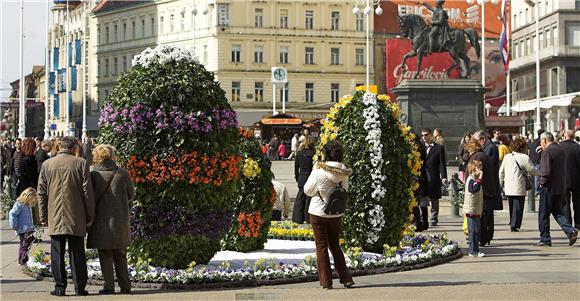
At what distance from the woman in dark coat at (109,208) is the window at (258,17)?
82298mm

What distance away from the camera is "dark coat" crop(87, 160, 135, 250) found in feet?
39.0

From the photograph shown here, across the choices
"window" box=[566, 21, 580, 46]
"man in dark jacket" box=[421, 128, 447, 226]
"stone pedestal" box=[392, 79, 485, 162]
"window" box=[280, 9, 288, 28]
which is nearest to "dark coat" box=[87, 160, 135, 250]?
"man in dark jacket" box=[421, 128, 447, 226]

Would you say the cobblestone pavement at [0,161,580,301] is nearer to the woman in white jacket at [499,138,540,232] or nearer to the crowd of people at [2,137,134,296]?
the crowd of people at [2,137,134,296]

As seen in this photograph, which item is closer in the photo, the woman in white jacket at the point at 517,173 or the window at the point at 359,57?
the woman in white jacket at the point at 517,173

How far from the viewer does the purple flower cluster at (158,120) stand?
42.4 feet

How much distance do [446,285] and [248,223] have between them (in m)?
3.75

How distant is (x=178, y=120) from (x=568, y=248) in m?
7.24

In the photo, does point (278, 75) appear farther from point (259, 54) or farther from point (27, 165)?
point (27, 165)

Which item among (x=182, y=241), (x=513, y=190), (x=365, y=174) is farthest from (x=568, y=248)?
(x=182, y=241)

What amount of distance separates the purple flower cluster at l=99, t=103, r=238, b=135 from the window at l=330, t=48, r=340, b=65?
83090 millimetres

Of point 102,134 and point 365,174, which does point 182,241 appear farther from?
point 365,174

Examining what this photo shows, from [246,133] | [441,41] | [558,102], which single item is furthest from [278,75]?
[246,133]

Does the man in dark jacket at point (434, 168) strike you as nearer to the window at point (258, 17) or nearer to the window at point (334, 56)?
the window at point (258, 17)

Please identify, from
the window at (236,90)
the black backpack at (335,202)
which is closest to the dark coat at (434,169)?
the black backpack at (335,202)
